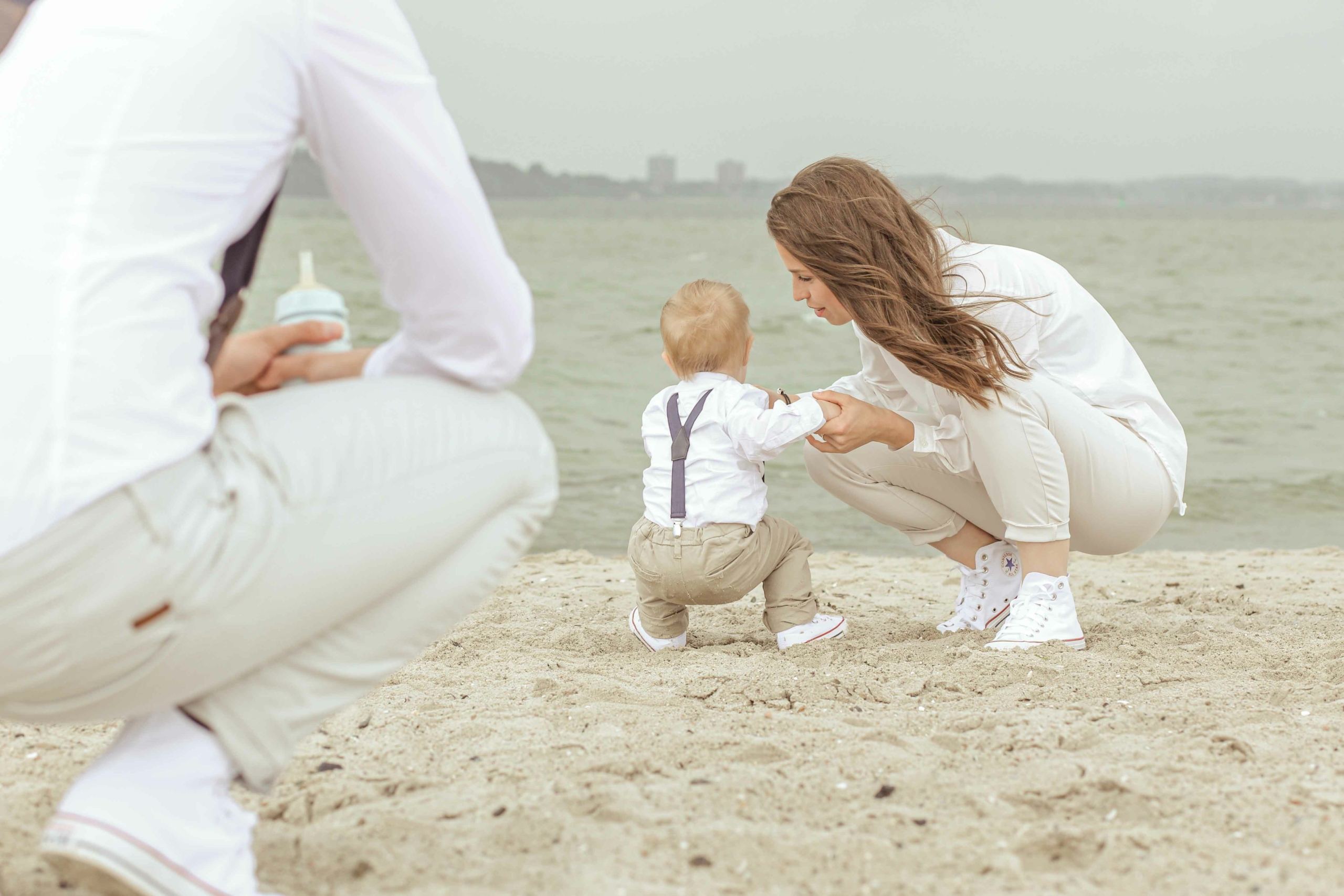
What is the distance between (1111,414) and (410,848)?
6.85 feet

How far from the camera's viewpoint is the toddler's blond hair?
3.00m

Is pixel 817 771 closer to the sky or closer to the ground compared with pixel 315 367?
closer to the ground

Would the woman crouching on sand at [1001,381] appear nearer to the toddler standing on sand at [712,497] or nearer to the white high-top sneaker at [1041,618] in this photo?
the white high-top sneaker at [1041,618]

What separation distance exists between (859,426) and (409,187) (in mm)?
1720

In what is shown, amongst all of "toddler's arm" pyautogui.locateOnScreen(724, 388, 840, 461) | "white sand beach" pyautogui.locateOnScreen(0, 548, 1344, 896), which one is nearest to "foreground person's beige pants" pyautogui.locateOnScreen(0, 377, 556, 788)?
"white sand beach" pyautogui.locateOnScreen(0, 548, 1344, 896)

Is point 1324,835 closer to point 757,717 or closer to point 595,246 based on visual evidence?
point 757,717

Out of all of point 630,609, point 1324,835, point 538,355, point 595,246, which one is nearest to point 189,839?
point 1324,835

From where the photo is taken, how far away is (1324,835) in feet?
5.20

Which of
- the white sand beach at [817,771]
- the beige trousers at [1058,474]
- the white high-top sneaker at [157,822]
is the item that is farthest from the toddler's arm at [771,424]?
the white high-top sneaker at [157,822]

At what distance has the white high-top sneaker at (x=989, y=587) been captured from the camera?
121 inches

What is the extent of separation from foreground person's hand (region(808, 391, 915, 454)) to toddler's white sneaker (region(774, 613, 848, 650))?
0.47 m

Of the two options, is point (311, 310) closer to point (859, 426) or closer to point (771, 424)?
point (771, 424)

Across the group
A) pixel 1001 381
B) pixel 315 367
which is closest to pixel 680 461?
pixel 1001 381

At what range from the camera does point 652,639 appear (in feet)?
10.1
